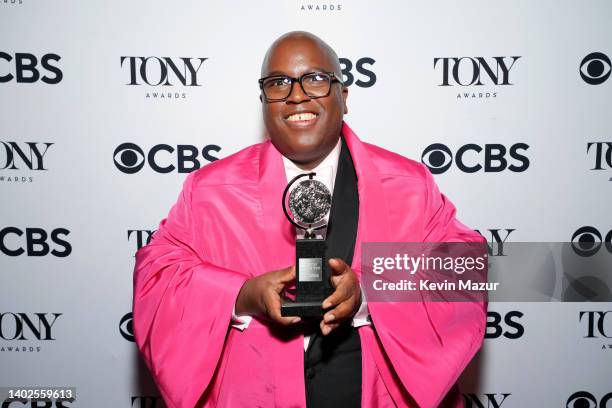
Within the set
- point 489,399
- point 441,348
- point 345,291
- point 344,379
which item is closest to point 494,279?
point 489,399

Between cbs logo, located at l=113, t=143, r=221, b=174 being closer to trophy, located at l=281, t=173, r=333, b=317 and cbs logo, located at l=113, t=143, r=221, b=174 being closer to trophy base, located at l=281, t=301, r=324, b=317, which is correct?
trophy, located at l=281, t=173, r=333, b=317

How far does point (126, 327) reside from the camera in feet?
5.97

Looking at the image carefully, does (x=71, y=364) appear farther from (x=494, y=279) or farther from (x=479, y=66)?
(x=479, y=66)

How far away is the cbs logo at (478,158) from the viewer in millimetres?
1745

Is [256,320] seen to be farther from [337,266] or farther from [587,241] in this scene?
[587,241]

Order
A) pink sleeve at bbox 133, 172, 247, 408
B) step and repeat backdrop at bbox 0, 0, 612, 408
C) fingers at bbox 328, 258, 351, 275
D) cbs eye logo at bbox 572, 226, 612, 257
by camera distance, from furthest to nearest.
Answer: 1. cbs eye logo at bbox 572, 226, 612, 257
2. step and repeat backdrop at bbox 0, 0, 612, 408
3. pink sleeve at bbox 133, 172, 247, 408
4. fingers at bbox 328, 258, 351, 275

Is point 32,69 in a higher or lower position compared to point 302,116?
higher

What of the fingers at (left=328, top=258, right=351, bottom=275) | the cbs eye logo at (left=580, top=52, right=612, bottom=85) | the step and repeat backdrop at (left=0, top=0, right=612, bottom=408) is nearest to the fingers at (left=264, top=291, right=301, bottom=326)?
the fingers at (left=328, top=258, right=351, bottom=275)

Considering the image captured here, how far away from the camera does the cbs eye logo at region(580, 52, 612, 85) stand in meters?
1.71

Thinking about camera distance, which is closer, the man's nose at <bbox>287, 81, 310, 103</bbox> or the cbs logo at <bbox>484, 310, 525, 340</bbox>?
the man's nose at <bbox>287, 81, 310, 103</bbox>

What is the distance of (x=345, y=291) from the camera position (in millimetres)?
958

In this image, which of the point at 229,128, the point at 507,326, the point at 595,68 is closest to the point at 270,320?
the point at 229,128

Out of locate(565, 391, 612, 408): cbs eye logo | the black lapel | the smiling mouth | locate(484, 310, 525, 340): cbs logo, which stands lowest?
locate(565, 391, 612, 408): cbs eye logo

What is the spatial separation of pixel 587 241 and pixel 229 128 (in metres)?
1.45
